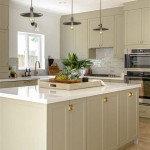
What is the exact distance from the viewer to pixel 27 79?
19.4 ft

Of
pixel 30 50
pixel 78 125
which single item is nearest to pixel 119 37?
pixel 30 50

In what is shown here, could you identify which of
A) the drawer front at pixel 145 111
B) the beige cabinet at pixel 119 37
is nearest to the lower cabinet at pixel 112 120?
the drawer front at pixel 145 111

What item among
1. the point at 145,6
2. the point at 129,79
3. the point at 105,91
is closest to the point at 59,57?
the point at 129,79

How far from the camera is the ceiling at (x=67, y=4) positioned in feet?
19.7

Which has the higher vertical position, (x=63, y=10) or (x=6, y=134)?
(x=63, y=10)

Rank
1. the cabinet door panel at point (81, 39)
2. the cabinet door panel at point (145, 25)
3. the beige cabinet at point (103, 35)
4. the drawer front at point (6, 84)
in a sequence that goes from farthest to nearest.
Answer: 1. the cabinet door panel at point (81, 39)
2. the beige cabinet at point (103, 35)
3. the cabinet door panel at point (145, 25)
4. the drawer front at point (6, 84)

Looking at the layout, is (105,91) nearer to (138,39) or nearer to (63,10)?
(138,39)

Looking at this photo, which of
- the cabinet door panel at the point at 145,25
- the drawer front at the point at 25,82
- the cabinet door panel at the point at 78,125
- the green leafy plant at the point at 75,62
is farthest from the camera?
the cabinet door panel at the point at 145,25

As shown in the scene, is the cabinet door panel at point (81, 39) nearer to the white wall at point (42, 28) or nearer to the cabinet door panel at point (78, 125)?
the white wall at point (42, 28)

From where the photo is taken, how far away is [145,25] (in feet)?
19.1

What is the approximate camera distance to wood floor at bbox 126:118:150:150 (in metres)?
3.97

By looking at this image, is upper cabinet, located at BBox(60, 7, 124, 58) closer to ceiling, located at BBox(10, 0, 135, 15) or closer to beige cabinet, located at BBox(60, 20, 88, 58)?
beige cabinet, located at BBox(60, 20, 88, 58)

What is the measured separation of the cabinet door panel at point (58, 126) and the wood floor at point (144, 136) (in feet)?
5.28

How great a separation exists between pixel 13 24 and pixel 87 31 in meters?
2.04
